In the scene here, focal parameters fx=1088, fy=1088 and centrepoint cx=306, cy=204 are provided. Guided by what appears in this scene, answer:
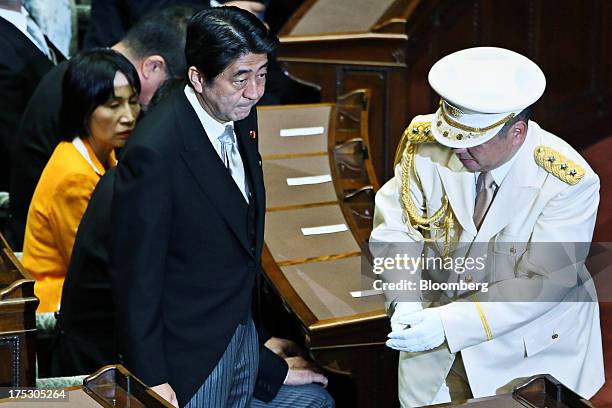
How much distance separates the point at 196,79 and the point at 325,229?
4.44ft

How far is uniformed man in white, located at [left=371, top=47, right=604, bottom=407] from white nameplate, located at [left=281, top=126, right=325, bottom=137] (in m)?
1.51

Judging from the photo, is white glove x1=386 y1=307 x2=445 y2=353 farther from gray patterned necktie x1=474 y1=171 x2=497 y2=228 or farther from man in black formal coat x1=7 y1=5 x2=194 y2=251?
man in black formal coat x1=7 y1=5 x2=194 y2=251

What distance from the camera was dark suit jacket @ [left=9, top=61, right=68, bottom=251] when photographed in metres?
4.30

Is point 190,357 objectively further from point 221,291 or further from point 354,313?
point 354,313

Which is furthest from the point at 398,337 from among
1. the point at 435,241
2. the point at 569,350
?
the point at 569,350

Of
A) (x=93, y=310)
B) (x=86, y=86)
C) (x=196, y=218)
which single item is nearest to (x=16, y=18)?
(x=86, y=86)

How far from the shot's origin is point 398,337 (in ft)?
8.53

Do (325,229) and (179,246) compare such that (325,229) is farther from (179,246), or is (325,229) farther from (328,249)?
(179,246)

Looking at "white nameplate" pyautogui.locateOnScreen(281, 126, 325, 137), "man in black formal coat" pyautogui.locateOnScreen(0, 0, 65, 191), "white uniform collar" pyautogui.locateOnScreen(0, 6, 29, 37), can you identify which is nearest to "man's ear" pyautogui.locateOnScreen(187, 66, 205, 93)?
"white nameplate" pyautogui.locateOnScreen(281, 126, 325, 137)

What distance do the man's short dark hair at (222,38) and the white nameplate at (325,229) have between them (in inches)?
52.0

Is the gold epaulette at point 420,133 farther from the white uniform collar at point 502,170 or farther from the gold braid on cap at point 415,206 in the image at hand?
the white uniform collar at point 502,170

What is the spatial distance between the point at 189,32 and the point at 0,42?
224 centimetres

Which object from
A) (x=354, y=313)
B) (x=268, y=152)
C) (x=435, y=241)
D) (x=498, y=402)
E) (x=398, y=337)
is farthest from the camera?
(x=268, y=152)

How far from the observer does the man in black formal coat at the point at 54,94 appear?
4.31 metres
